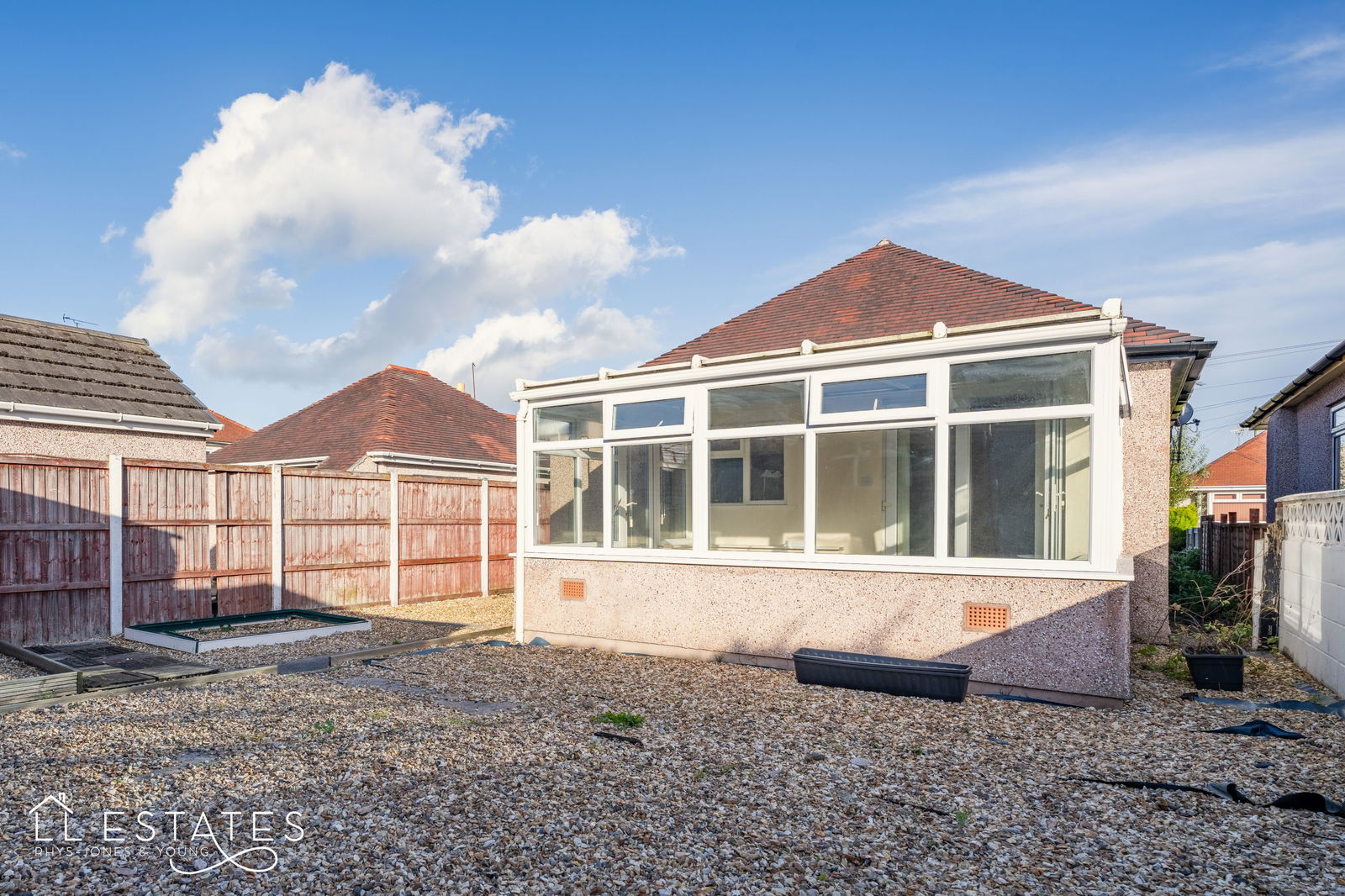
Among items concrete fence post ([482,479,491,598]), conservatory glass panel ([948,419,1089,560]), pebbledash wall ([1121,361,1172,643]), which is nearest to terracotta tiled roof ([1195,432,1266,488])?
pebbledash wall ([1121,361,1172,643])

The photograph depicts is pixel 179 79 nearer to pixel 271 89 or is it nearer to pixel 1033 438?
pixel 271 89

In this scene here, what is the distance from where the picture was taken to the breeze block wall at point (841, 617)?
589 centimetres

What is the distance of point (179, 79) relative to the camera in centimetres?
904

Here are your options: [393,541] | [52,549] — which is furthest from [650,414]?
[52,549]

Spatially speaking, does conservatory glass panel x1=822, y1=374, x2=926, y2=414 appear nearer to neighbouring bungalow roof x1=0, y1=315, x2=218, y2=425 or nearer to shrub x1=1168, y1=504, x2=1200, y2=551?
neighbouring bungalow roof x1=0, y1=315, x2=218, y2=425

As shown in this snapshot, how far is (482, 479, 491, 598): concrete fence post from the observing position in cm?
1349

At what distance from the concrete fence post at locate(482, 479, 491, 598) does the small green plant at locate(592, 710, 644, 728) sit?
8.57 meters


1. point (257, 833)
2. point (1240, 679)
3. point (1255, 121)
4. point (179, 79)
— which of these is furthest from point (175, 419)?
point (1255, 121)

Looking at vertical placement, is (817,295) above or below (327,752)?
above

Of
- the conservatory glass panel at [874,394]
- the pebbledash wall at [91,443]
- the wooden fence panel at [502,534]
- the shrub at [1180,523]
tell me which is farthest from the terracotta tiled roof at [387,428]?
the shrub at [1180,523]

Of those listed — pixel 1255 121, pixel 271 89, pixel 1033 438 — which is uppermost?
pixel 271 89

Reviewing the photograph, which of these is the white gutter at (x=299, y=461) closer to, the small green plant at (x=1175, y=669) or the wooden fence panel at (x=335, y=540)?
the wooden fence panel at (x=335, y=540)

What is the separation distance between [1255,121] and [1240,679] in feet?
21.4

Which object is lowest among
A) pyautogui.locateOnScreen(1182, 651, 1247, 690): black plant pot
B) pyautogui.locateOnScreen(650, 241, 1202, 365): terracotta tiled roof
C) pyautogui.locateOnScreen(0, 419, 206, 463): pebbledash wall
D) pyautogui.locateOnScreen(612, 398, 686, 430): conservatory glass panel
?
pyautogui.locateOnScreen(1182, 651, 1247, 690): black plant pot
